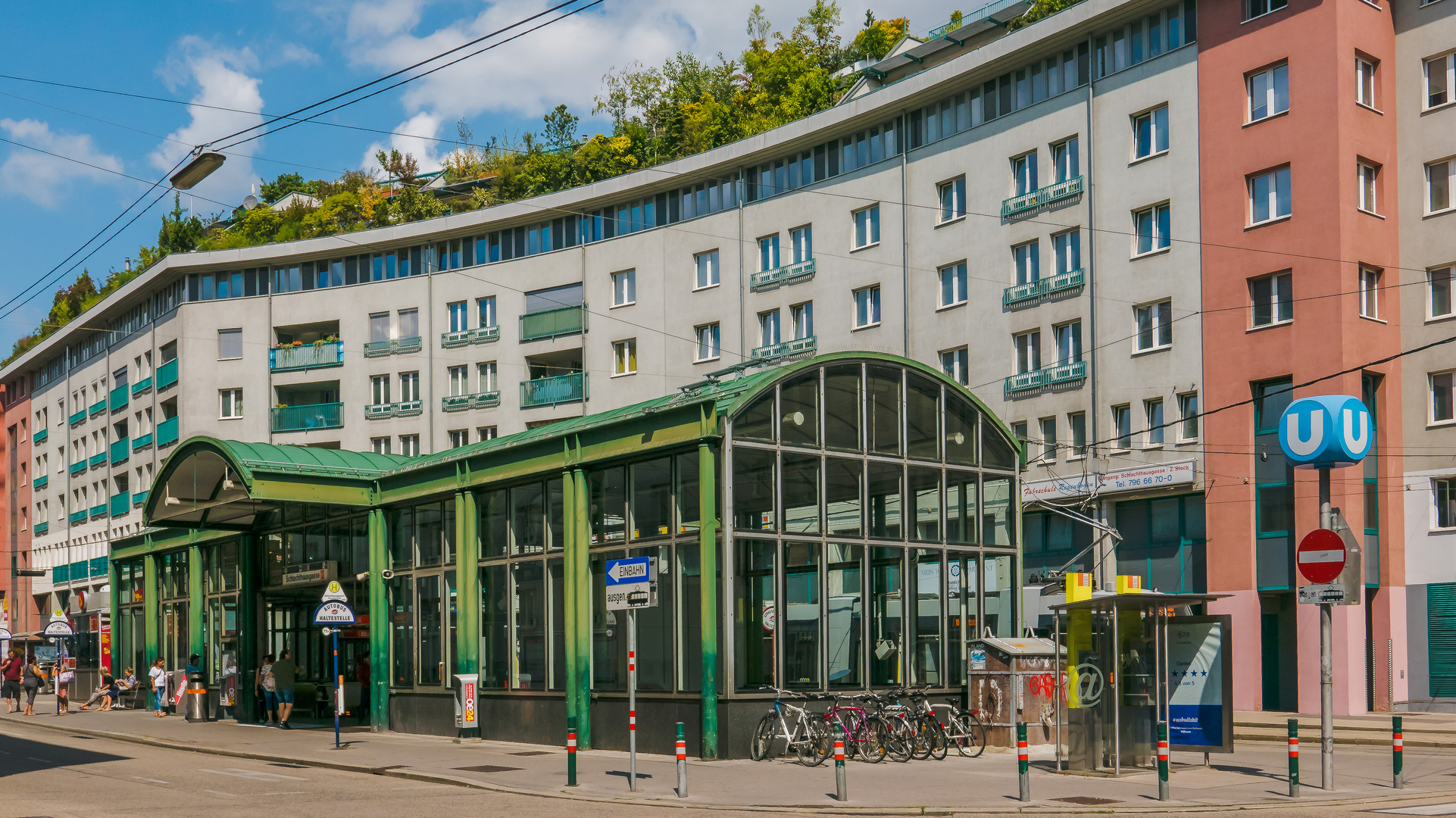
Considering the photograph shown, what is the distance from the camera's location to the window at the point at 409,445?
201ft

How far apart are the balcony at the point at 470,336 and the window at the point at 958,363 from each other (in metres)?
21.2

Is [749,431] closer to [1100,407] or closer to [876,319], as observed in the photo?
[1100,407]

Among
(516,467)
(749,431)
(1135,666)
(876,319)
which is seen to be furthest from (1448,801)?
(876,319)

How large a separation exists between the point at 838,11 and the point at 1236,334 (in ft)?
147

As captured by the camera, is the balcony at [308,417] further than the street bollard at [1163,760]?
Yes

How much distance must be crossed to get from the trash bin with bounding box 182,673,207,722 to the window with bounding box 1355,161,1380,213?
105ft

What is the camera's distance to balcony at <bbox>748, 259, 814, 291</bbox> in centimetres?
4984

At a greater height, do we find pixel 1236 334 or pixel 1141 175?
pixel 1141 175

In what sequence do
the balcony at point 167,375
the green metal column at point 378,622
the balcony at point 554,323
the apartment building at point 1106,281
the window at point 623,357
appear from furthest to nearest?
the balcony at point 167,375
the balcony at point 554,323
the window at point 623,357
the apartment building at point 1106,281
the green metal column at point 378,622

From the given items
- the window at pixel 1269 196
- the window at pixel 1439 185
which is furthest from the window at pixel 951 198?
the window at pixel 1439 185

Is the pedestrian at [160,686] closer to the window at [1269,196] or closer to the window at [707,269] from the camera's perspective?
the window at [707,269]

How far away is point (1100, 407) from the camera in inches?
1625

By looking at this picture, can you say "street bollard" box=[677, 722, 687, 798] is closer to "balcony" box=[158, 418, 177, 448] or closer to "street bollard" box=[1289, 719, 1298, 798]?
"street bollard" box=[1289, 719, 1298, 798]

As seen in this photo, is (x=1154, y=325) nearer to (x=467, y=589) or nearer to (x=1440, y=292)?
(x=1440, y=292)
